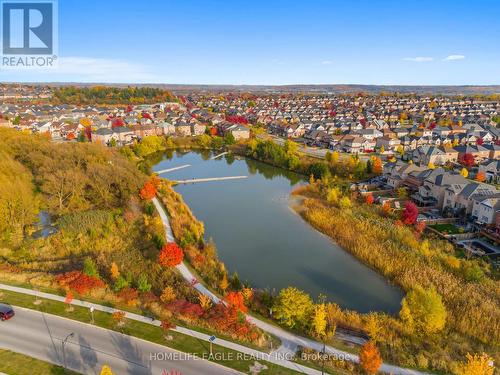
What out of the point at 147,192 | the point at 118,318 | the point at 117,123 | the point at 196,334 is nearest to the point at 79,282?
the point at 118,318

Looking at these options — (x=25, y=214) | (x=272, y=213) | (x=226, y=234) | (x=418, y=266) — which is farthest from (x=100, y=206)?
(x=418, y=266)

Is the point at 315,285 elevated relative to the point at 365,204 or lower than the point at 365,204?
lower

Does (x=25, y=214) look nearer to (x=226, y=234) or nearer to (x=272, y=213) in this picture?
(x=226, y=234)

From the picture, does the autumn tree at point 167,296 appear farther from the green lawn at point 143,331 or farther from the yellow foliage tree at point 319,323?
the yellow foliage tree at point 319,323

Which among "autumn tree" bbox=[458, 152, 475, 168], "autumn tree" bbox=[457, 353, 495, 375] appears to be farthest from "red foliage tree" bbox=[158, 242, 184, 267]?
"autumn tree" bbox=[458, 152, 475, 168]

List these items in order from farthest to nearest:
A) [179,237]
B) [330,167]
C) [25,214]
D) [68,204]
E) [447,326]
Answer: [330,167] → [68,204] → [25,214] → [179,237] → [447,326]

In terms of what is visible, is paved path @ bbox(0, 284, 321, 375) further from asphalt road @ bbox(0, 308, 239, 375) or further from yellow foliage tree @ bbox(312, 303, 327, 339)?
yellow foliage tree @ bbox(312, 303, 327, 339)
